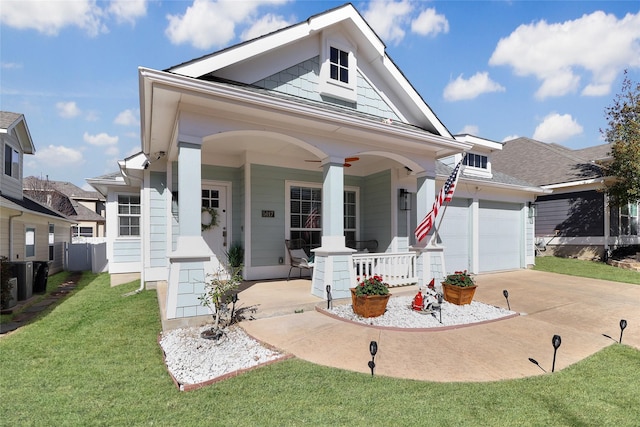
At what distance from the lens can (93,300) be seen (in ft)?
21.1

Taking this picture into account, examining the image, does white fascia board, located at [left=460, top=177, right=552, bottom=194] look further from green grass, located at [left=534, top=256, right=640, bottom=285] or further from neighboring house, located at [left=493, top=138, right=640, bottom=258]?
green grass, located at [left=534, top=256, right=640, bottom=285]

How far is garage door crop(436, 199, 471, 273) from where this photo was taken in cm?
909

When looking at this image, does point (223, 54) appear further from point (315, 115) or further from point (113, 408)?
point (113, 408)

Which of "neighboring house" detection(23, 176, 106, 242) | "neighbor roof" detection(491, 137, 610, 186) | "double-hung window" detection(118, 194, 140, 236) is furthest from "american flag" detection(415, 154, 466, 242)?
"neighboring house" detection(23, 176, 106, 242)

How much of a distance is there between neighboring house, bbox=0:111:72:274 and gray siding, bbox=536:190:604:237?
18.4 metres

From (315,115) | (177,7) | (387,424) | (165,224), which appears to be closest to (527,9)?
(315,115)

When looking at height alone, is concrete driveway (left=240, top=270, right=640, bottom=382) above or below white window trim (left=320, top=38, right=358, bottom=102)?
below

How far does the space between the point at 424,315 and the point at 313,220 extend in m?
3.89

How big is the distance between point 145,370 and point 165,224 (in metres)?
4.66

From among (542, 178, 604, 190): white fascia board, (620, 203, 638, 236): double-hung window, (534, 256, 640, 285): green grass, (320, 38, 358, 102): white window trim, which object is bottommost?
(534, 256, 640, 285): green grass

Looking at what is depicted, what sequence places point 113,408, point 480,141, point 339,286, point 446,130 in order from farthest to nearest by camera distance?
point 480,141, point 446,130, point 339,286, point 113,408

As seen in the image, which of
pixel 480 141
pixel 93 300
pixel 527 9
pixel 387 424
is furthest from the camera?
pixel 480 141

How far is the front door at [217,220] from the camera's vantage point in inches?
287

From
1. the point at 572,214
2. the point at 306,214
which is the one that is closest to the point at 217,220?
the point at 306,214
